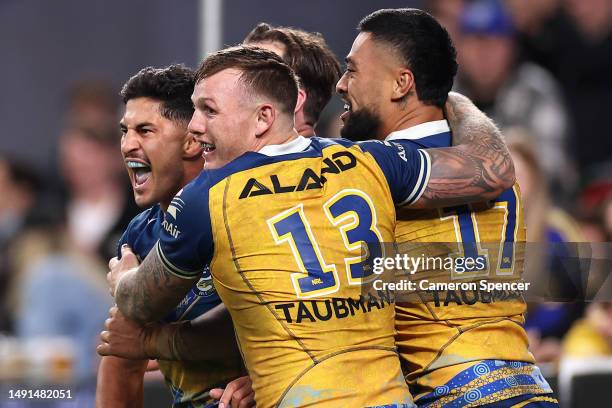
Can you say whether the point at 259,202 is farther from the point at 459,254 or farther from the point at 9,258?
the point at 9,258

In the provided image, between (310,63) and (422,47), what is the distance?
0.63 meters

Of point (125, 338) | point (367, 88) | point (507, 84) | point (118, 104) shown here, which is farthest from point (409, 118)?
point (507, 84)

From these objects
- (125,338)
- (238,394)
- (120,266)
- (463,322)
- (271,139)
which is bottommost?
(238,394)

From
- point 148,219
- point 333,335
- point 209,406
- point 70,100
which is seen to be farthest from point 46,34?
point 333,335

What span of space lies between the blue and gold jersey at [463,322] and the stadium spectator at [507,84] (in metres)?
4.91

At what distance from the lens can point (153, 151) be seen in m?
4.47

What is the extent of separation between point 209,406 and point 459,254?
1.09 m

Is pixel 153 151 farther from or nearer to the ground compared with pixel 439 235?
farther from the ground

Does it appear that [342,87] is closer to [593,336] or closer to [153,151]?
[153,151]

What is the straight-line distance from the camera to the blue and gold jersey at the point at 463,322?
4012mm

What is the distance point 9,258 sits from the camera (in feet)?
29.0

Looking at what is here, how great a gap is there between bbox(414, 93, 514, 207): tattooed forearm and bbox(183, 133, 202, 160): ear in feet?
3.10

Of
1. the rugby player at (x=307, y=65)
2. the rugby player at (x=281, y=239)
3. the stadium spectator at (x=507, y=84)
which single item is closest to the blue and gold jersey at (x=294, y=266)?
the rugby player at (x=281, y=239)

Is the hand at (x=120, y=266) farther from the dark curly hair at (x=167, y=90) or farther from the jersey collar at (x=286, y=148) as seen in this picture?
the jersey collar at (x=286, y=148)
